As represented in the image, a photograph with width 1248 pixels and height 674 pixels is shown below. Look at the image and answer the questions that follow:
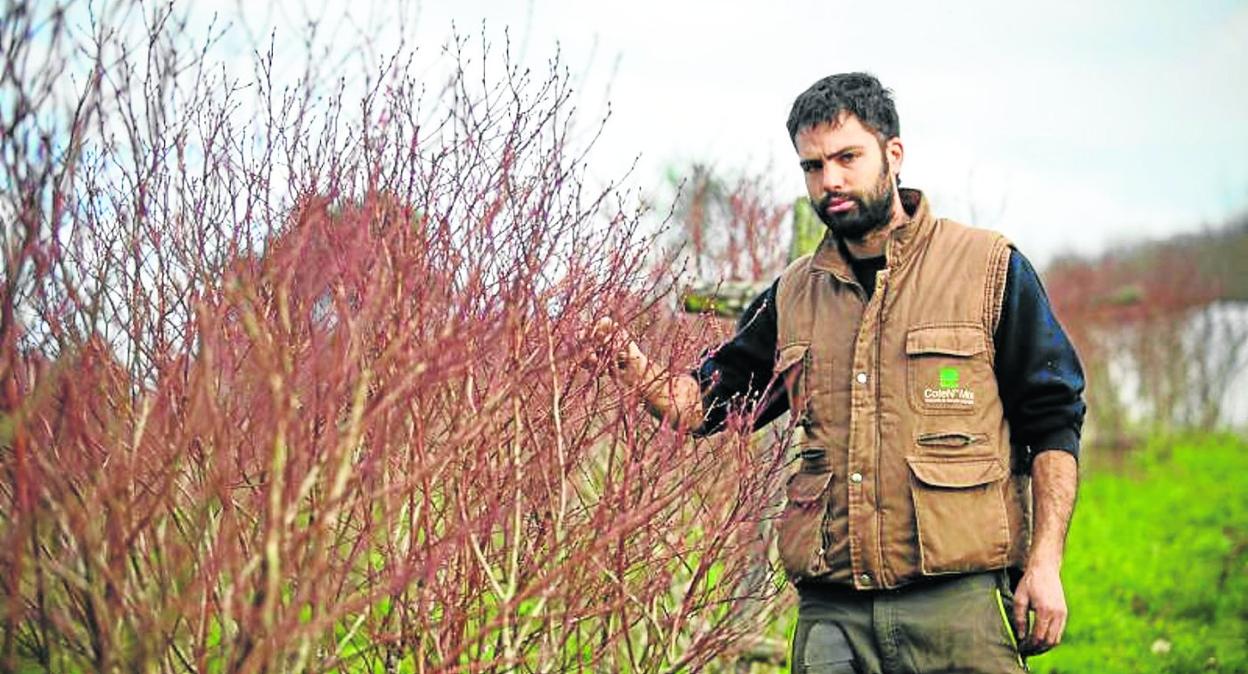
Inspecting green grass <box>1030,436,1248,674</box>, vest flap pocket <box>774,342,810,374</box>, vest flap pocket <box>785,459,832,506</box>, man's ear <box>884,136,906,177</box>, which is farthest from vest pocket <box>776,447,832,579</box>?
green grass <box>1030,436,1248,674</box>

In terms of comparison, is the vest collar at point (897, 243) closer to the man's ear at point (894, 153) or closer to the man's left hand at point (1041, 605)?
the man's ear at point (894, 153)

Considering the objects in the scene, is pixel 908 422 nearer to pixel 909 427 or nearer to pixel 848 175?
pixel 909 427

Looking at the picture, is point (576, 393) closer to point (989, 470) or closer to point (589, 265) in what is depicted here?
point (589, 265)

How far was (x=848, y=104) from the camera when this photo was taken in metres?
3.14

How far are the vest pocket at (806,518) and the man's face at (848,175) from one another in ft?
1.90

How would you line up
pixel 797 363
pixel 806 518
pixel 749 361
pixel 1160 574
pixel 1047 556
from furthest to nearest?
1. pixel 1160 574
2. pixel 749 361
3. pixel 797 363
4. pixel 806 518
5. pixel 1047 556

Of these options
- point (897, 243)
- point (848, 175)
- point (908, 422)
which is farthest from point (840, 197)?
point (908, 422)

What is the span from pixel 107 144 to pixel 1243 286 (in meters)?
17.0

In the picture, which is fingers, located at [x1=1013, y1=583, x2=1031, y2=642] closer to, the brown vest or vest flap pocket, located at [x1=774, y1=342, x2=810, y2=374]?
the brown vest

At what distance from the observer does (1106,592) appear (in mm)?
8062

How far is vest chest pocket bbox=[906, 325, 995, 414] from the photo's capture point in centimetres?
302

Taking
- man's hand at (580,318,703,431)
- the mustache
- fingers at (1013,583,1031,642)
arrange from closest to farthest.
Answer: man's hand at (580,318,703,431)
fingers at (1013,583,1031,642)
the mustache

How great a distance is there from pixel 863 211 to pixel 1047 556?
3.00 feet

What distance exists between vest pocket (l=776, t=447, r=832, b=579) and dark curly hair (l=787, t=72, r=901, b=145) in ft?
2.66
